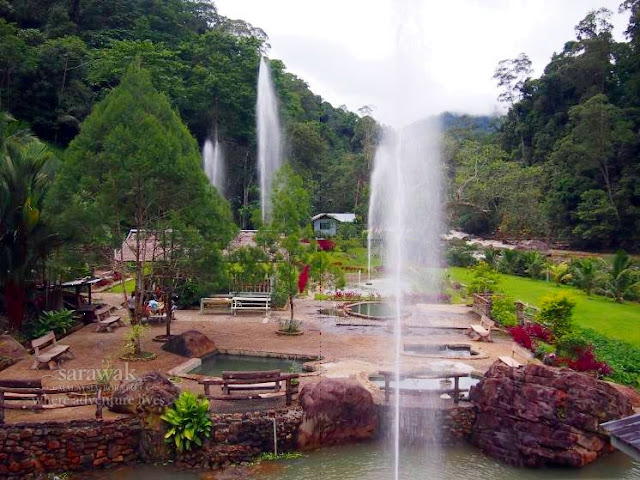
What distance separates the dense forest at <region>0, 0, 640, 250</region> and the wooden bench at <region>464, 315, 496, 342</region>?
29.6 metres

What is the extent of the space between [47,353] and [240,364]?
5.36 metres

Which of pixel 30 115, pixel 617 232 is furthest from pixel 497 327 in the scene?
pixel 30 115

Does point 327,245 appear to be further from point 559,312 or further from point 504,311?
point 559,312

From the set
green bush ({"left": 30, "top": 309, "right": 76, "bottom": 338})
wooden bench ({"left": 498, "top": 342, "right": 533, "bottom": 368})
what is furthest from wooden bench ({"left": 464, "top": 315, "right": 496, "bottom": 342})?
green bush ({"left": 30, "top": 309, "right": 76, "bottom": 338})

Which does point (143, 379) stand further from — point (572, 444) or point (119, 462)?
point (572, 444)

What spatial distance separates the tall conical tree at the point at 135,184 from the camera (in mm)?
15492

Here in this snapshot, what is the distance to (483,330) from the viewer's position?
18.7 m

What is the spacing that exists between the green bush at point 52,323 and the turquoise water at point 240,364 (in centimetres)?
577

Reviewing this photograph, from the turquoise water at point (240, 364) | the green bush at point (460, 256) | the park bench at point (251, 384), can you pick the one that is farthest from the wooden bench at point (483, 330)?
the green bush at point (460, 256)

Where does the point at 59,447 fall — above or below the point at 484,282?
below

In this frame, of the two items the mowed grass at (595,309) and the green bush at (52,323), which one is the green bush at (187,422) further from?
the mowed grass at (595,309)

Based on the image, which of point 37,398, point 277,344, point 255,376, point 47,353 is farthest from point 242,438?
point 47,353

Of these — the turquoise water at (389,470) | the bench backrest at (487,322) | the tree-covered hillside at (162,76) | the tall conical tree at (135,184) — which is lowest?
the turquoise water at (389,470)

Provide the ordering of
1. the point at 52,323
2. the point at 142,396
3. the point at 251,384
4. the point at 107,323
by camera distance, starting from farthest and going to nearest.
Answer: the point at 107,323
the point at 52,323
the point at 251,384
the point at 142,396
